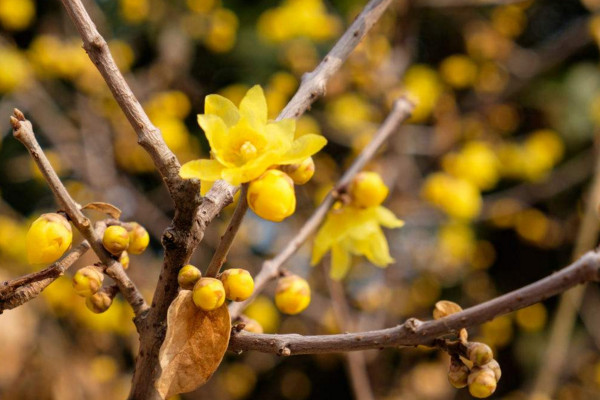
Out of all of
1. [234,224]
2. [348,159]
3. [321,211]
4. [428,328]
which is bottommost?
[348,159]

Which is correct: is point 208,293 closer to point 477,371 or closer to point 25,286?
point 25,286

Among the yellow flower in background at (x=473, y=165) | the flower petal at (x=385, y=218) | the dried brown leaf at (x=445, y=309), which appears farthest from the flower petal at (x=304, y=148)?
the yellow flower in background at (x=473, y=165)

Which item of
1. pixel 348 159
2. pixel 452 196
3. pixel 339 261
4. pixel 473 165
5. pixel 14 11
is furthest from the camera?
pixel 348 159

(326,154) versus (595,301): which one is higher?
(326,154)

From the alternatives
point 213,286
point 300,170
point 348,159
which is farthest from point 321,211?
point 348,159

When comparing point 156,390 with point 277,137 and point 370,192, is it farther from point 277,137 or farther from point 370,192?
point 370,192

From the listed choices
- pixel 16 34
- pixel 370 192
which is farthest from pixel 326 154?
pixel 370 192
